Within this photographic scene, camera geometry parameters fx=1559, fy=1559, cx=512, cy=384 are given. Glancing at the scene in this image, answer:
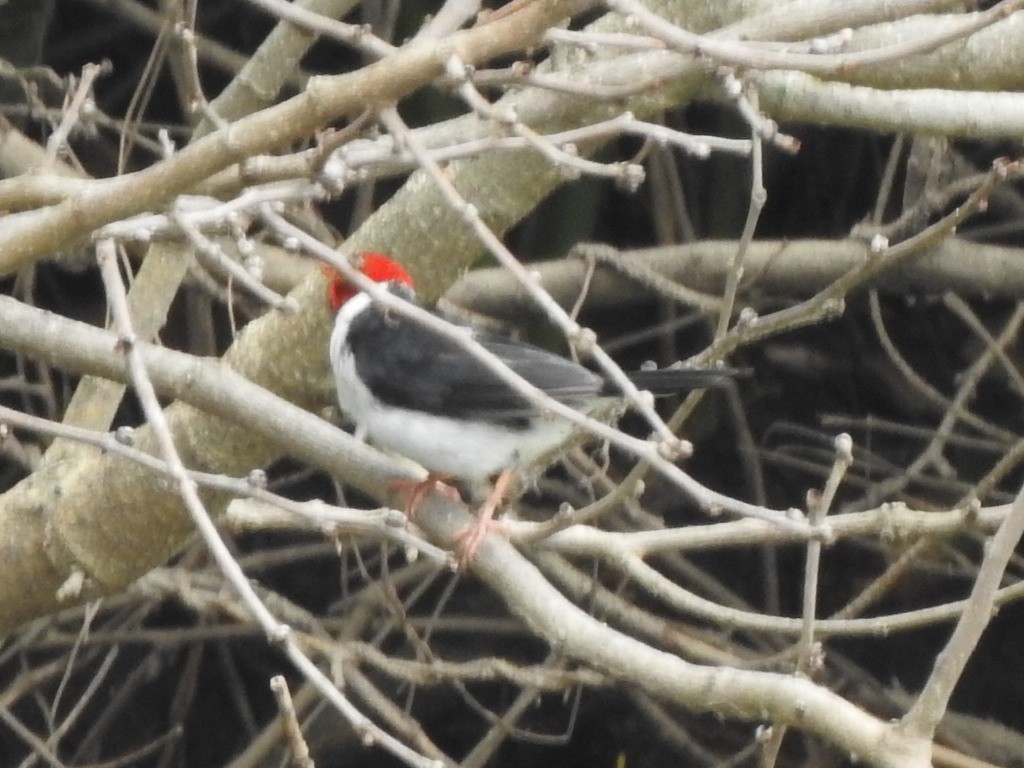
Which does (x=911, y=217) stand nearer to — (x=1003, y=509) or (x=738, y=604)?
(x=1003, y=509)

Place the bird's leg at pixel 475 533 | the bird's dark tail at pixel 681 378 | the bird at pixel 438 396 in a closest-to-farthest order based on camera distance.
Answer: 1. the bird's leg at pixel 475 533
2. the bird's dark tail at pixel 681 378
3. the bird at pixel 438 396

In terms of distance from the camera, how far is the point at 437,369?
2713mm

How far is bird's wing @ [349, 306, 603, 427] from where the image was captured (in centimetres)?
262

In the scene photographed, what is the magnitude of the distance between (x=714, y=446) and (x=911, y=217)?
1.67 meters

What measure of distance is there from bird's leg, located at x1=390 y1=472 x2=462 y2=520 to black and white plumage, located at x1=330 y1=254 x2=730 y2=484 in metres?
0.05

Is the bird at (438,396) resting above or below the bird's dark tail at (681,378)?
below

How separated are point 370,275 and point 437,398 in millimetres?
293

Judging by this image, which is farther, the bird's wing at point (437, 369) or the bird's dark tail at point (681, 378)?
the bird's wing at point (437, 369)

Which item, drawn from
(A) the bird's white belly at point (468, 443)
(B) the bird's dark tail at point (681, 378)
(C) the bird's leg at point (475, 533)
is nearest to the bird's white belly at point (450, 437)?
(A) the bird's white belly at point (468, 443)

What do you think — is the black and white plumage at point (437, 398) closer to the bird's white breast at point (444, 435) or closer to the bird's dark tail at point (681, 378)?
the bird's white breast at point (444, 435)

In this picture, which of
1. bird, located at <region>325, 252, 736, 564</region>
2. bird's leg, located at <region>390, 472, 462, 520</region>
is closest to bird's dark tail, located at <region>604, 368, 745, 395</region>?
bird, located at <region>325, 252, 736, 564</region>

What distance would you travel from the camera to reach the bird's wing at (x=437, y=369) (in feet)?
8.58

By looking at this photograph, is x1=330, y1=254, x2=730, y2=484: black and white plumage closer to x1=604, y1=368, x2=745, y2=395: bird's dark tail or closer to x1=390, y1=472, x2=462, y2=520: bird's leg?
x1=390, y1=472, x2=462, y2=520: bird's leg

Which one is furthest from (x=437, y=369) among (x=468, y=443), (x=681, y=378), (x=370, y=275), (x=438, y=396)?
(x=681, y=378)
